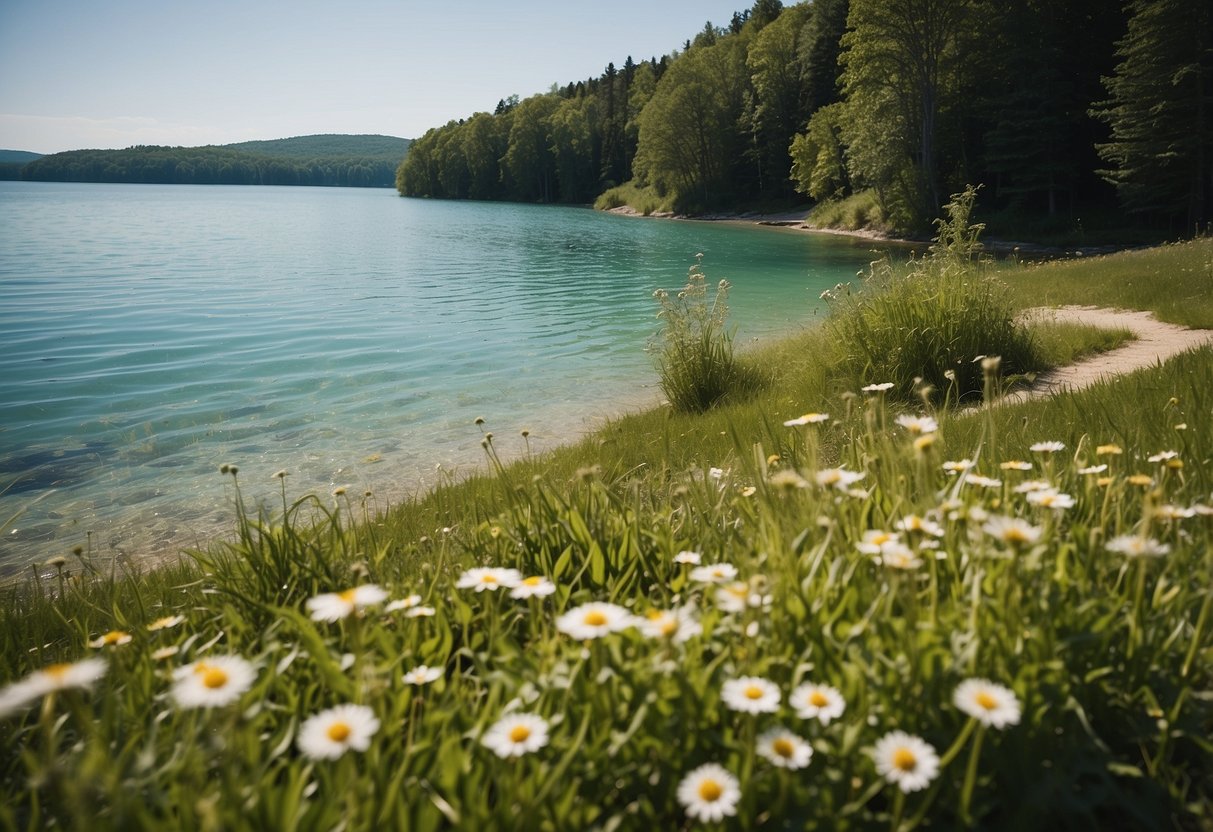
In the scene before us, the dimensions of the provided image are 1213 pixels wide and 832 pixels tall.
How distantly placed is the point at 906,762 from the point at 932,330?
276 inches

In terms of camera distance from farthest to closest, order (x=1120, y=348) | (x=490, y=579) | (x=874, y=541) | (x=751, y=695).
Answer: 1. (x=1120, y=348)
2. (x=490, y=579)
3. (x=874, y=541)
4. (x=751, y=695)

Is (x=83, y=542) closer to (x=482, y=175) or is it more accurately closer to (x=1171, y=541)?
(x=1171, y=541)

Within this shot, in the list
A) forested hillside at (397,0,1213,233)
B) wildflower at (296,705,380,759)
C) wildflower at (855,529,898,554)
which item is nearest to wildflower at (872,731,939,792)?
wildflower at (855,529,898,554)

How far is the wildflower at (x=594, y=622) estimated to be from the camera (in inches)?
56.2

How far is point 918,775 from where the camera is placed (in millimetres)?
1155

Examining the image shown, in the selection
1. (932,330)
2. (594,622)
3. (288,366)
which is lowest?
(288,366)

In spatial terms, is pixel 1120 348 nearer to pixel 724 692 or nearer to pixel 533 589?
pixel 533 589

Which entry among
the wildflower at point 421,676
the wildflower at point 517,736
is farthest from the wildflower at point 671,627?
the wildflower at point 421,676

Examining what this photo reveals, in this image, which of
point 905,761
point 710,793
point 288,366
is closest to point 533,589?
point 710,793

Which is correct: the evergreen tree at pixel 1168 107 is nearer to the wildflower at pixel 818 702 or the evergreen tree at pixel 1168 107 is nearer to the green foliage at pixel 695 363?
the green foliage at pixel 695 363

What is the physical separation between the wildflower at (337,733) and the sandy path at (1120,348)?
18.4 feet

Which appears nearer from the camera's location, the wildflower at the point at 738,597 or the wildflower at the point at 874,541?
the wildflower at the point at 738,597

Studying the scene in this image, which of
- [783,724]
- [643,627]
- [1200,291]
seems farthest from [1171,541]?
[1200,291]

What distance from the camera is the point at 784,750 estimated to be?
4.06 feet
